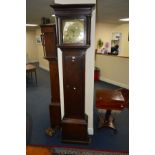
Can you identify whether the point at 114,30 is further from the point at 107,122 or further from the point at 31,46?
the point at 31,46

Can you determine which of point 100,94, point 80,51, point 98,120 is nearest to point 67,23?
point 80,51

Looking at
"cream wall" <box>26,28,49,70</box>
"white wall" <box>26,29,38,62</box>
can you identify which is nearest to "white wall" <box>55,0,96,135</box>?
"cream wall" <box>26,28,49,70</box>

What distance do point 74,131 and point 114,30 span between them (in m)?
4.89

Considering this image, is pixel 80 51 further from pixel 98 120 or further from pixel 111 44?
pixel 111 44

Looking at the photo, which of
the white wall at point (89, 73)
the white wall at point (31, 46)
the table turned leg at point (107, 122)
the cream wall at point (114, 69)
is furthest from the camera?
the white wall at point (31, 46)

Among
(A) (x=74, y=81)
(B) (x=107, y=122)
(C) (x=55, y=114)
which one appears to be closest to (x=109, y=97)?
(B) (x=107, y=122)

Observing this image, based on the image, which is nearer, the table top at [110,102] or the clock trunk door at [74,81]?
the clock trunk door at [74,81]

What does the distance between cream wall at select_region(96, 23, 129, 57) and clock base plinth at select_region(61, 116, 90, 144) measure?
4118 millimetres

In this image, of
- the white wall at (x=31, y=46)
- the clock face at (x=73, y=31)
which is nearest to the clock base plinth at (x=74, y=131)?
the clock face at (x=73, y=31)

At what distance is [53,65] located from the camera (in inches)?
122

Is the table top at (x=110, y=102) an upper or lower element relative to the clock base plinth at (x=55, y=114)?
upper

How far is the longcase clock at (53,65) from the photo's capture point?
9.76 ft

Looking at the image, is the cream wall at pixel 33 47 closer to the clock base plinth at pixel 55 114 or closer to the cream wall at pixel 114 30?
the cream wall at pixel 114 30
